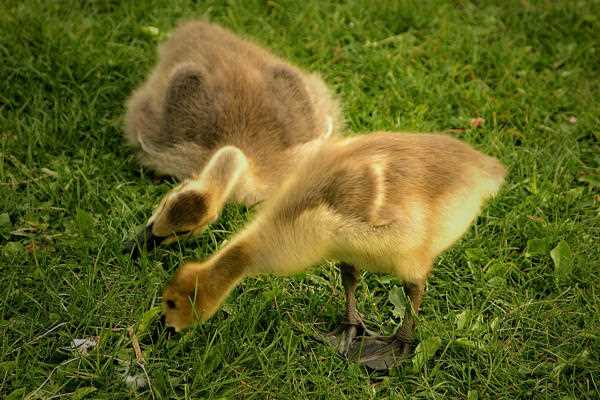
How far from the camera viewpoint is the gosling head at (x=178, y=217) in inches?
113

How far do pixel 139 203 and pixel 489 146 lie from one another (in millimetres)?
1640

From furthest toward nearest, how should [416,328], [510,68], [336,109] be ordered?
[510,68] < [336,109] < [416,328]

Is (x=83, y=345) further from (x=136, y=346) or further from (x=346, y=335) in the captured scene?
(x=346, y=335)

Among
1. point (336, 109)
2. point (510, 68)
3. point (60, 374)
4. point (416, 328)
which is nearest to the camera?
point (60, 374)

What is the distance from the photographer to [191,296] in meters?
2.41

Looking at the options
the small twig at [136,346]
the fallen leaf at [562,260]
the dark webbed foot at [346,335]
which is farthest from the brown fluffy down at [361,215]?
the fallen leaf at [562,260]

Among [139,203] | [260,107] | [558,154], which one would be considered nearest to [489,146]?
[558,154]

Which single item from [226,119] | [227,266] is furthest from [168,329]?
[226,119]

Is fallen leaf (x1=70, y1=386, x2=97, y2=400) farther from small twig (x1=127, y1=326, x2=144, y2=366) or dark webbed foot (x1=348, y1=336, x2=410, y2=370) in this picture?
dark webbed foot (x1=348, y1=336, x2=410, y2=370)

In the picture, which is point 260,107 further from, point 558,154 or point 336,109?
point 558,154

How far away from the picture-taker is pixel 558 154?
137 inches

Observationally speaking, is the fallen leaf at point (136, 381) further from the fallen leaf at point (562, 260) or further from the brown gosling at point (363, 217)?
the fallen leaf at point (562, 260)

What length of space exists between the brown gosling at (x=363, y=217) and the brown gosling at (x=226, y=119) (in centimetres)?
64

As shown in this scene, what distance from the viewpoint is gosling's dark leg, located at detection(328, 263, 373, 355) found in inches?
103
